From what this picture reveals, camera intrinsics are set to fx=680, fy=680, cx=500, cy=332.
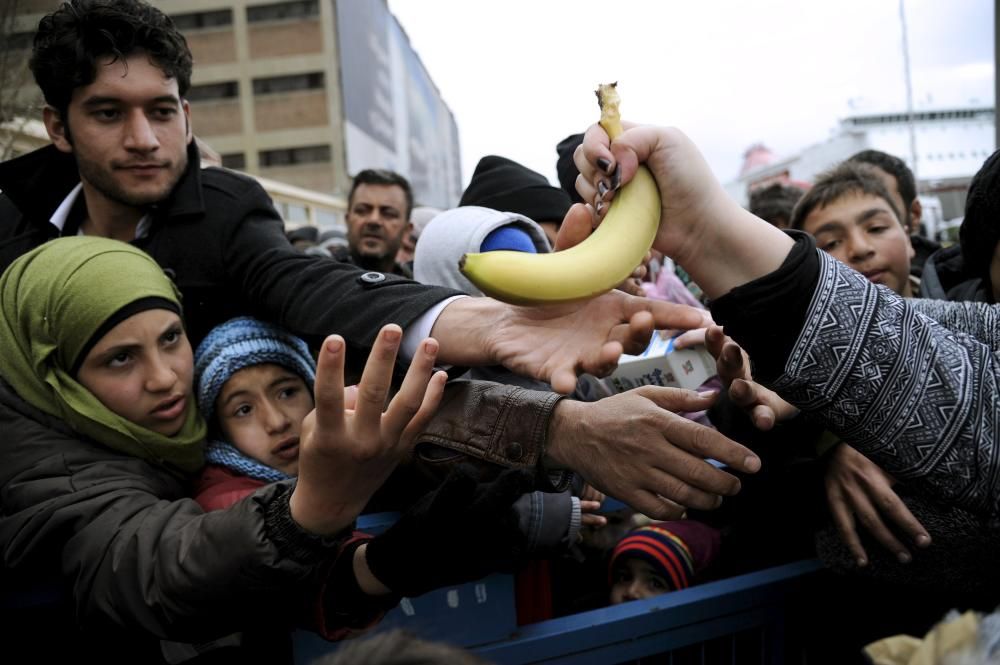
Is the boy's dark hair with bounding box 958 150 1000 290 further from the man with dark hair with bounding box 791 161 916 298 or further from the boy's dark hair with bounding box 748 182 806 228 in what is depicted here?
the boy's dark hair with bounding box 748 182 806 228

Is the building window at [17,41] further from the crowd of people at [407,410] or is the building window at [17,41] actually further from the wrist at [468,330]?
the wrist at [468,330]

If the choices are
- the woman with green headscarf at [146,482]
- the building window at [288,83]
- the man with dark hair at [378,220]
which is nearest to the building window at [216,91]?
the building window at [288,83]

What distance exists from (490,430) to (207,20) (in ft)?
129

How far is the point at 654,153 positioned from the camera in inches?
38.9

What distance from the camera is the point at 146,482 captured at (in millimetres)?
1397

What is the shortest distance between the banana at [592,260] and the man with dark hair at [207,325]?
97 mm

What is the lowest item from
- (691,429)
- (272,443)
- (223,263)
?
(272,443)

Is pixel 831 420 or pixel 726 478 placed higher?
pixel 831 420

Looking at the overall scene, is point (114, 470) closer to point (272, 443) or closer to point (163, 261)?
point (272, 443)

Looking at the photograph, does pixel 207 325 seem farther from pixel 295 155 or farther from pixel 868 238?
pixel 295 155

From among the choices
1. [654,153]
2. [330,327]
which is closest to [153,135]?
[330,327]

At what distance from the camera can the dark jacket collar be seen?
6.11 ft

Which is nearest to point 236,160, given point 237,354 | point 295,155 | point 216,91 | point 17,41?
point 295,155

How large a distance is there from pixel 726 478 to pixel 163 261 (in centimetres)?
152
